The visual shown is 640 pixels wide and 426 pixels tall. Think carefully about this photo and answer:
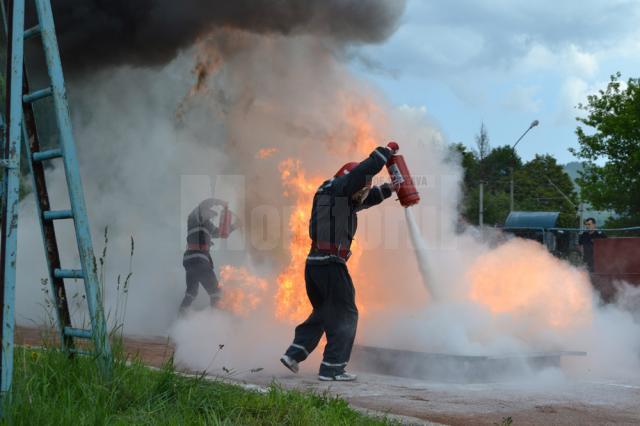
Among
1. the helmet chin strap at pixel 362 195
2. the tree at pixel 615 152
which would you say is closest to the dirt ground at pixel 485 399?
the helmet chin strap at pixel 362 195

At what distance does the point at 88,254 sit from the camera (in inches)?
166

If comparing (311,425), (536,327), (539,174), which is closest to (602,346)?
(536,327)

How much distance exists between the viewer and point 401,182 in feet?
22.7

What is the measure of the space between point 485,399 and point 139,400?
259 cm

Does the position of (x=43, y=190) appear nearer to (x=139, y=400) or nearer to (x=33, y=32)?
(x=33, y=32)

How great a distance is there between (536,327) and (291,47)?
4.92 metres

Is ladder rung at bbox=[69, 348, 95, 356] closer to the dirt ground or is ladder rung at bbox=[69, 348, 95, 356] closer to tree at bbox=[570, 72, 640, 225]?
the dirt ground

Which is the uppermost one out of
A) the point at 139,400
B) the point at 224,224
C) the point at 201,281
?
the point at 224,224

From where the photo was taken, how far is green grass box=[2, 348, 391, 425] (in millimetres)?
3775

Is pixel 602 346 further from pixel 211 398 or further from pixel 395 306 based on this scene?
pixel 211 398

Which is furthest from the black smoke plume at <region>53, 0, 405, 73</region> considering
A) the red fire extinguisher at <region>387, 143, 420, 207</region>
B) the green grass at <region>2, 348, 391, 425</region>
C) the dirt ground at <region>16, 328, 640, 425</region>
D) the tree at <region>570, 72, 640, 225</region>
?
the tree at <region>570, 72, 640, 225</region>

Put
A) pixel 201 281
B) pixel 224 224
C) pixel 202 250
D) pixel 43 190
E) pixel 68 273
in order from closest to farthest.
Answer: pixel 68 273
pixel 43 190
pixel 201 281
pixel 202 250
pixel 224 224

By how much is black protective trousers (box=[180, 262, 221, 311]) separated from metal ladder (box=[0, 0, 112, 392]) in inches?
209

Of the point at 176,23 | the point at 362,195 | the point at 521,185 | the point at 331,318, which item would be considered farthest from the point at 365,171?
the point at 521,185
